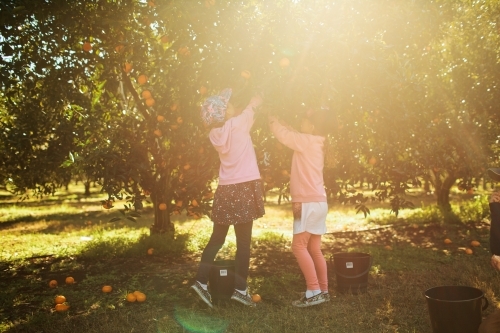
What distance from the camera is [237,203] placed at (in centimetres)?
499

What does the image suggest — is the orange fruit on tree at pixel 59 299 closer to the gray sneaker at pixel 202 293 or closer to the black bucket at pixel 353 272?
the gray sneaker at pixel 202 293

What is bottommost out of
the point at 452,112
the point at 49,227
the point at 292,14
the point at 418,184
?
the point at 49,227

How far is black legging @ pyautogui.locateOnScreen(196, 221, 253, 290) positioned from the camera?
198 inches

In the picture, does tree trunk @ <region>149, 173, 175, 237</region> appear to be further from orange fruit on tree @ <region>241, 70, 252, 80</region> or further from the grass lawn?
orange fruit on tree @ <region>241, 70, 252, 80</region>

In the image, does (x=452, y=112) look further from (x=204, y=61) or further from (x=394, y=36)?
(x=204, y=61)

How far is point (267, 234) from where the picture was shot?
10047mm

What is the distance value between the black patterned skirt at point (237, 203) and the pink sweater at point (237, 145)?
0.08 m

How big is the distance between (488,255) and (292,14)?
533 centimetres

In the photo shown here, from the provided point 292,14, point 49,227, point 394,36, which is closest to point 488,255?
point 394,36

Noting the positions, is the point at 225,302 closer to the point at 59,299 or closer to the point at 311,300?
the point at 311,300

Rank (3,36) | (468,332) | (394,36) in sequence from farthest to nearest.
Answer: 1. (394,36)
2. (3,36)
3. (468,332)

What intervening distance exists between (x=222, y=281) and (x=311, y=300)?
0.97 m

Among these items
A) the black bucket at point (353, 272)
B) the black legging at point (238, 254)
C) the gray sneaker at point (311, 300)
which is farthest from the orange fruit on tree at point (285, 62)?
the gray sneaker at point (311, 300)

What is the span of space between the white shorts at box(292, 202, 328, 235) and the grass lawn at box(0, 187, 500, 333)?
32.5 inches
